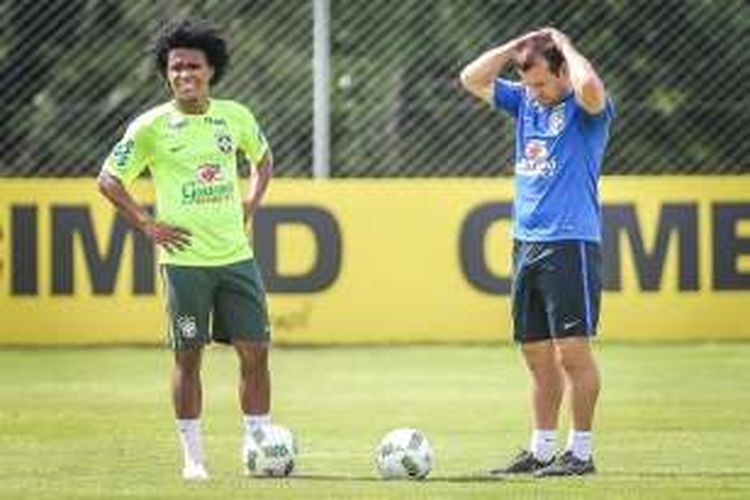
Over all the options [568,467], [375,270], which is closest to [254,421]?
[568,467]

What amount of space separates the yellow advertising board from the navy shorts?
918 centimetres

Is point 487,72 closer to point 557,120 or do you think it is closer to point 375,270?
point 557,120

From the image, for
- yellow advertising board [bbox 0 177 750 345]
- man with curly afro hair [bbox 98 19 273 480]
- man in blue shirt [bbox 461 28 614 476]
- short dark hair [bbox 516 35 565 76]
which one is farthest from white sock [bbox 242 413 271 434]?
yellow advertising board [bbox 0 177 750 345]

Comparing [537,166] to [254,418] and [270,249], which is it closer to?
[254,418]

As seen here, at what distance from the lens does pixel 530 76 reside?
1237 cm

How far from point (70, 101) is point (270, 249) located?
8.51ft

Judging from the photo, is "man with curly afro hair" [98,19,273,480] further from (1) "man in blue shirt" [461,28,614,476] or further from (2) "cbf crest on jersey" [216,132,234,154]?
(1) "man in blue shirt" [461,28,614,476]

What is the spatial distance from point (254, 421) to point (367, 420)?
10.5ft

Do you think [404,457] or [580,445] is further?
[580,445]

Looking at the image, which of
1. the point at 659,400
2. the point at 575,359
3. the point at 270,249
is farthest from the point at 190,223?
the point at 270,249

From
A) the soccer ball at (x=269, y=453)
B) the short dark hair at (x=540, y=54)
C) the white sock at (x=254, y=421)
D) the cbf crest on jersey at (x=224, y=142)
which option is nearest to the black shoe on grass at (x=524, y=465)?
the soccer ball at (x=269, y=453)

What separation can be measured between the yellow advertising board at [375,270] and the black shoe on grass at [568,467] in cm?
943

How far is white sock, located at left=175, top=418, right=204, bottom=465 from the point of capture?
12.3 meters

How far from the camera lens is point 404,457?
12.2 meters
